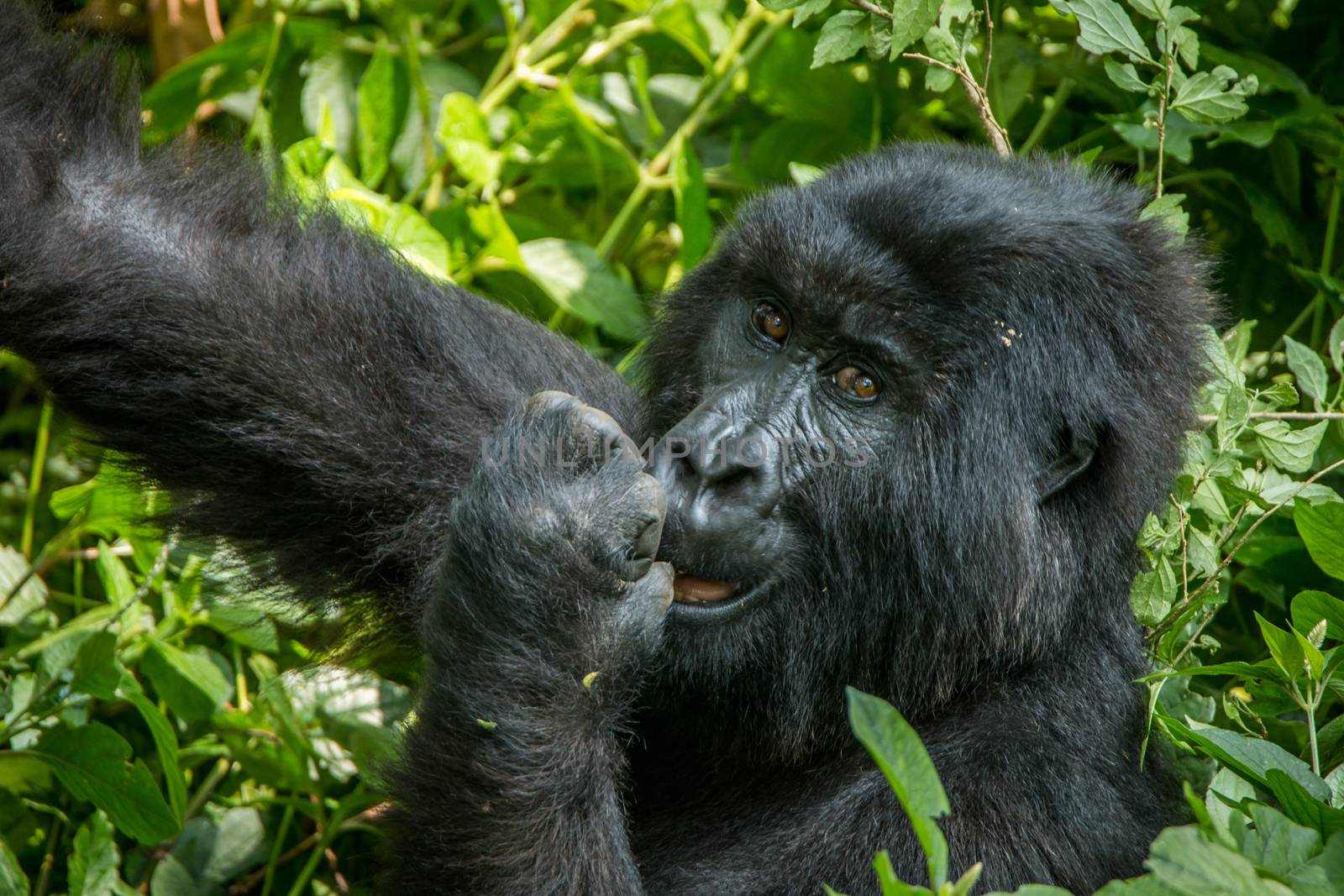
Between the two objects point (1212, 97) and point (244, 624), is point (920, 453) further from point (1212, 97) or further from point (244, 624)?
point (244, 624)

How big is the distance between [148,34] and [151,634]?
2560 mm

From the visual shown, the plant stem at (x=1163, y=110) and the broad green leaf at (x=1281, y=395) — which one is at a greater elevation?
the plant stem at (x=1163, y=110)

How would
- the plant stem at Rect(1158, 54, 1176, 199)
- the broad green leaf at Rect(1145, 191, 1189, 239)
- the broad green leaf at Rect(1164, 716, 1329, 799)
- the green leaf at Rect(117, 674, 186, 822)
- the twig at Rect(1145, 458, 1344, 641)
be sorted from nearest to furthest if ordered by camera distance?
the broad green leaf at Rect(1164, 716, 1329, 799) → the twig at Rect(1145, 458, 1344, 641) → the broad green leaf at Rect(1145, 191, 1189, 239) → the plant stem at Rect(1158, 54, 1176, 199) → the green leaf at Rect(117, 674, 186, 822)

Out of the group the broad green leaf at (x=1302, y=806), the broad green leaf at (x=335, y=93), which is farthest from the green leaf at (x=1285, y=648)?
the broad green leaf at (x=335, y=93)

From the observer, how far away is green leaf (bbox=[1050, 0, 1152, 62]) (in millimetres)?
3047

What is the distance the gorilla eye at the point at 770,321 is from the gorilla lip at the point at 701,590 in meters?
0.49

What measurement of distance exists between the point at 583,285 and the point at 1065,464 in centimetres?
178

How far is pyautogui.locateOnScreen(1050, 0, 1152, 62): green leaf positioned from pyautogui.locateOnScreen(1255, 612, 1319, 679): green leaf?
128 centimetres

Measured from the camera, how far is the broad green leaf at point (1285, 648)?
244 cm

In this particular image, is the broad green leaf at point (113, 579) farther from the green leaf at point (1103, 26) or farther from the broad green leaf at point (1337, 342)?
the broad green leaf at point (1337, 342)

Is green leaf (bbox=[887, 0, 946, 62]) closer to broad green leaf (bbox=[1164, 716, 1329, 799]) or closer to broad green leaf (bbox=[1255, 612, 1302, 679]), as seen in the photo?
broad green leaf (bbox=[1255, 612, 1302, 679])

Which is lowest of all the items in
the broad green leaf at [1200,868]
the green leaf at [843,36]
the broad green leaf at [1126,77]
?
the broad green leaf at [1200,868]

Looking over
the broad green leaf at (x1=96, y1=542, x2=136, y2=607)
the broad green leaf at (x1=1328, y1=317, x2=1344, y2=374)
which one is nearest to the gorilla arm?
the broad green leaf at (x1=96, y1=542, x2=136, y2=607)

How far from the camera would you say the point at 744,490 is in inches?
103
